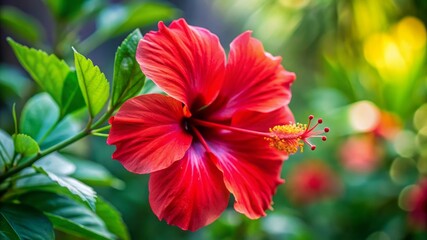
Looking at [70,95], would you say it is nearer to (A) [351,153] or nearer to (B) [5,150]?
(B) [5,150]

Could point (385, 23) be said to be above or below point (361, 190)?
above

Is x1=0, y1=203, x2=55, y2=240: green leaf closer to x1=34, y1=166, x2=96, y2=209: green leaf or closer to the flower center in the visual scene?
x1=34, y1=166, x2=96, y2=209: green leaf

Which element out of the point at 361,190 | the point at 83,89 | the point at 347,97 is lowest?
the point at 361,190

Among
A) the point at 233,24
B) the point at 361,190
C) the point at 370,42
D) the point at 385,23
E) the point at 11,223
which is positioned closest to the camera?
the point at 11,223

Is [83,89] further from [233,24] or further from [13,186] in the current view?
[233,24]

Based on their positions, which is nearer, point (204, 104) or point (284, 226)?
point (204, 104)

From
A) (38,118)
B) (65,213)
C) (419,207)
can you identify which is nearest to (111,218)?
(65,213)

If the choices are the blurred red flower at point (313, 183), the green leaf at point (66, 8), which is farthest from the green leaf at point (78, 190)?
the blurred red flower at point (313, 183)

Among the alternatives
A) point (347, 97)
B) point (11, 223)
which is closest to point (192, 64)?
point (11, 223)
